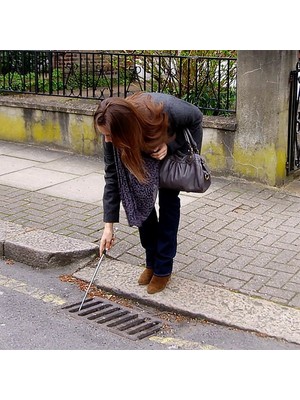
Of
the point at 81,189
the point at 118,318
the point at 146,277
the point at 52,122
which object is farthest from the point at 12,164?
the point at 118,318

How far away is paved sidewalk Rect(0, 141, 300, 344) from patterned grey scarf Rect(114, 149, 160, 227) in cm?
65

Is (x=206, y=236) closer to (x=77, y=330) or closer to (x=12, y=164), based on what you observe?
(x=77, y=330)

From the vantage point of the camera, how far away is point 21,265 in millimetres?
5090

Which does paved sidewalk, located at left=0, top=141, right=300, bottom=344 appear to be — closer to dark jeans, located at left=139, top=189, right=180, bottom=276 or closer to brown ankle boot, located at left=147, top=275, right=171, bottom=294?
brown ankle boot, located at left=147, top=275, right=171, bottom=294

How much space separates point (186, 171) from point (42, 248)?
162cm

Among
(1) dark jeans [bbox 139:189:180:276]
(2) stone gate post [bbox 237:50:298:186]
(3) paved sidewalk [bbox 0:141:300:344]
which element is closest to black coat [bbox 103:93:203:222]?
(1) dark jeans [bbox 139:189:180:276]

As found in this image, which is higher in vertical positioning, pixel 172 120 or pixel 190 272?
pixel 172 120

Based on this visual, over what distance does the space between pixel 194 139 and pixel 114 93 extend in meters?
5.01

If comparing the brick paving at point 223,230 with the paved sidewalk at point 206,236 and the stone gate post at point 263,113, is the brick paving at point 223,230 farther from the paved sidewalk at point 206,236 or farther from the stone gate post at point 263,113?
the stone gate post at point 263,113

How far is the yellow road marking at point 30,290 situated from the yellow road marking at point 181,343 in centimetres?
86

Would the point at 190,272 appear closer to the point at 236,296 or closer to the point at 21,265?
the point at 236,296

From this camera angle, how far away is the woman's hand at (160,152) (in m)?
3.92

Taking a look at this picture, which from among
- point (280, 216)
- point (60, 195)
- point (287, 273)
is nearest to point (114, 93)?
point (60, 195)

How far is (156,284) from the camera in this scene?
4383 mm
